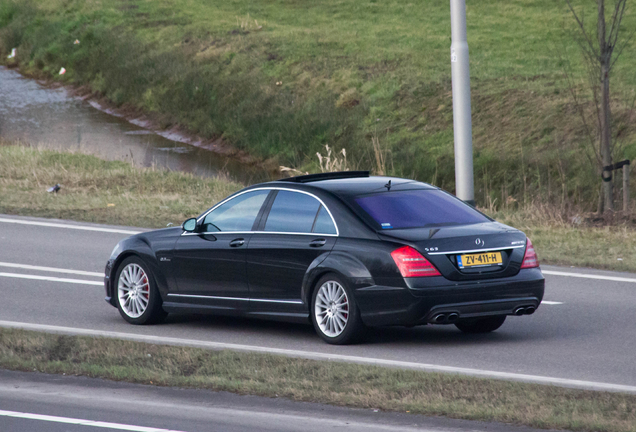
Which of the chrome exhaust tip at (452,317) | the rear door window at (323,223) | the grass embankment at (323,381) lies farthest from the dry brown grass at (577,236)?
the grass embankment at (323,381)

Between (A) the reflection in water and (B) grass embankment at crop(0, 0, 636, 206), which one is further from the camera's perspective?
(A) the reflection in water

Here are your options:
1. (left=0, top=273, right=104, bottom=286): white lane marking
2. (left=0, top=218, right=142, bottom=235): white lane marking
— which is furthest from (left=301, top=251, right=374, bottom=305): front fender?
(left=0, top=218, right=142, bottom=235): white lane marking

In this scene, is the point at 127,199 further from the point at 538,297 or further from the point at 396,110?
the point at 396,110

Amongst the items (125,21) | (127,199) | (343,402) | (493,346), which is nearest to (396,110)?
(127,199)

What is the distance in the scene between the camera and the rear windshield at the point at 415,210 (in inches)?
375

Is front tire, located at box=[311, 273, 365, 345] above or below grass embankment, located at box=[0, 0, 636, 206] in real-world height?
below

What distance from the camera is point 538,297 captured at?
31.1 ft

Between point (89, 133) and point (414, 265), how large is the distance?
28357mm

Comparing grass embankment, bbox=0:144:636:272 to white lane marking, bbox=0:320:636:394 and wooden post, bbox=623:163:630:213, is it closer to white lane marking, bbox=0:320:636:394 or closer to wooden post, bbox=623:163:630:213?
wooden post, bbox=623:163:630:213

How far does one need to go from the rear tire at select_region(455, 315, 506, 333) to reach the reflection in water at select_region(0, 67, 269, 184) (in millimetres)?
17738

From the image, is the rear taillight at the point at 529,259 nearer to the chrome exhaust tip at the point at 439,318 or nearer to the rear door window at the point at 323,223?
the chrome exhaust tip at the point at 439,318

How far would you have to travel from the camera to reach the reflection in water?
31.6 metres

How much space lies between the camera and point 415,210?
9695 mm

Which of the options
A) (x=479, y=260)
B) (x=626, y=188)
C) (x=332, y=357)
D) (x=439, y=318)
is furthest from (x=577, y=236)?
(x=332, y=357)
